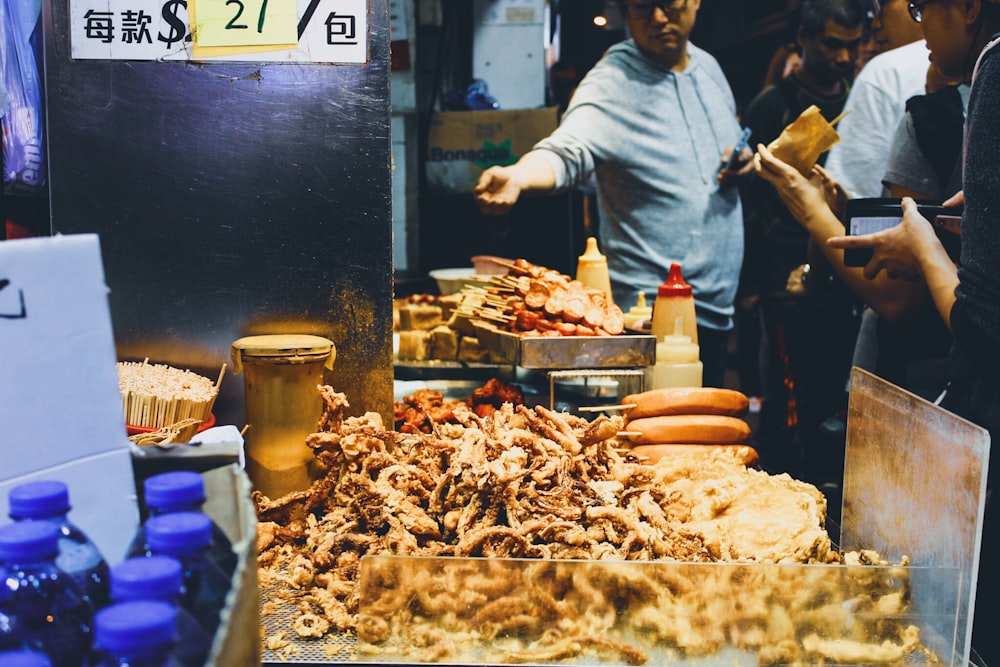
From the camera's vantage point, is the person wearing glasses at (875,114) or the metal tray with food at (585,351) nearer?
the metal tray with food at (585,351)

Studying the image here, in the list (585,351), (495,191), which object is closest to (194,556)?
(585,351)

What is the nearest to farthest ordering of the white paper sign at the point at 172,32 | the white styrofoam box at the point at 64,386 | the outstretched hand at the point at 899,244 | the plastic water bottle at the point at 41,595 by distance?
the plastic water bottle at the point at 41,595 < the white styrofoam box at the point at 64,386 < the white paper sign at the point at 172,32 < the outstretched hand at the point at 899,244

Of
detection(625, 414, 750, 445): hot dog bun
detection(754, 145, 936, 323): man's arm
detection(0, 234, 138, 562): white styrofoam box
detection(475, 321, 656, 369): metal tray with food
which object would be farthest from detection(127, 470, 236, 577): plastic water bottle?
detection(754, 145, 936, 323): man's arm

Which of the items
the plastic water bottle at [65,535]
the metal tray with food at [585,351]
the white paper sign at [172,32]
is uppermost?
the white paper sign at [172,32]

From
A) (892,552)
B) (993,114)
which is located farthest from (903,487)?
(993,114)

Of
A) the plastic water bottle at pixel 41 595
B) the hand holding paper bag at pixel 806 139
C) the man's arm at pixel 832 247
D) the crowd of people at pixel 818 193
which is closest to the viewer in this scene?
the plastic water bottle at pixel 41 595

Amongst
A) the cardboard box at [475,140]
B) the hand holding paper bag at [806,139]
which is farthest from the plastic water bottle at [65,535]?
the cardboard box at [475,140]

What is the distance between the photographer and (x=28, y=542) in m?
0.68

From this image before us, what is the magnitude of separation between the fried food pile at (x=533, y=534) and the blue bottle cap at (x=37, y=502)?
1.74ft

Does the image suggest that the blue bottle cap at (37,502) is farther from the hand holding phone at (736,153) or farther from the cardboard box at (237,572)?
the hand holding phone at (736,153)

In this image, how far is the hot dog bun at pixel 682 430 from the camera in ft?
6.37

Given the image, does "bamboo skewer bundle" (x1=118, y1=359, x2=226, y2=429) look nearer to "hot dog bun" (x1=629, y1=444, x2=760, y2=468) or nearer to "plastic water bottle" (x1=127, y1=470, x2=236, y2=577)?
"plastic water bottle" (x1=127, y1=470, x2=236, y2=577)

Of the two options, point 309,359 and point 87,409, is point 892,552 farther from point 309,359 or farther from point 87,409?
point 87,409

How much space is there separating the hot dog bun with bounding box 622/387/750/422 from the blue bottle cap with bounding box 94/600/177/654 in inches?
59.1
